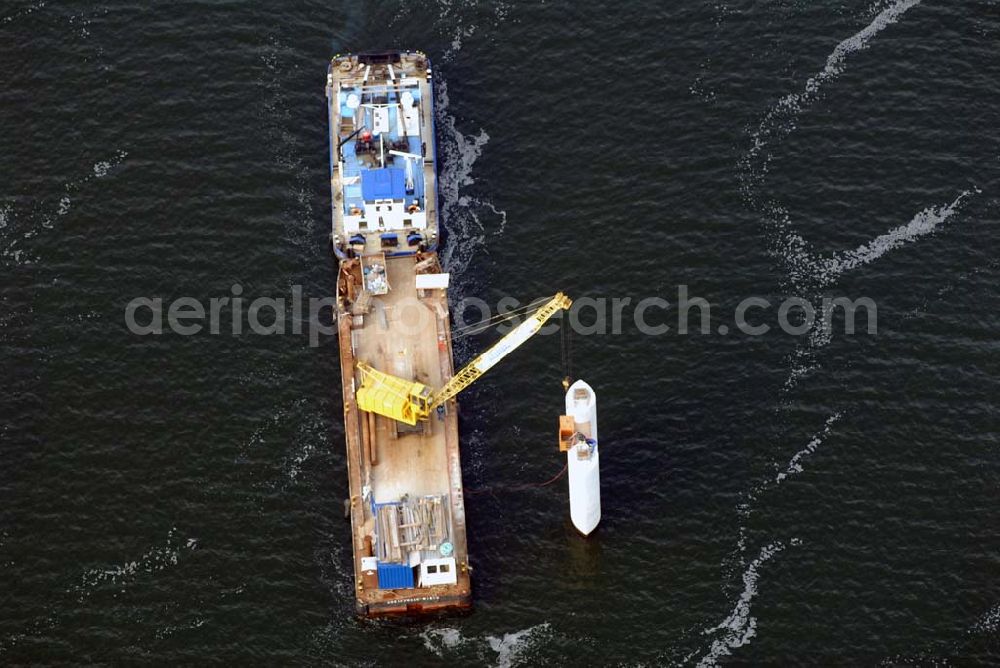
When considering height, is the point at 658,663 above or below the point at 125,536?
below

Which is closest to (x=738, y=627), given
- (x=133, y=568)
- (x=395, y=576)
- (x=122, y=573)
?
(x=395, y=576)

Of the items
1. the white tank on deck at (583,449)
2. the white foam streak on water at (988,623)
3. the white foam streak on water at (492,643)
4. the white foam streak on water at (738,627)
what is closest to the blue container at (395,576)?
the white foam streak on water at (492,643)

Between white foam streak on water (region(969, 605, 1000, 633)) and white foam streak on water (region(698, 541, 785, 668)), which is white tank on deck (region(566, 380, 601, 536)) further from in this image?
white foam streak on water (region(969, 605, 1000, 633))

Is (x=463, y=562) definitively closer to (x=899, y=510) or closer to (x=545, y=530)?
(x=545, y=530)

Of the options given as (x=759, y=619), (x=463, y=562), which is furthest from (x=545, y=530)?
(x=759, y=619)

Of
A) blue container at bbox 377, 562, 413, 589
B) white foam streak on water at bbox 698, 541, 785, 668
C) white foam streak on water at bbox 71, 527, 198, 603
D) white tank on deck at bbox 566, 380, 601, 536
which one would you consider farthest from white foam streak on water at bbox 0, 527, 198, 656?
white foam streak on water at bbox 698, 541, 785, 668

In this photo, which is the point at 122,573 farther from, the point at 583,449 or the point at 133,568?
the point at 583,449
